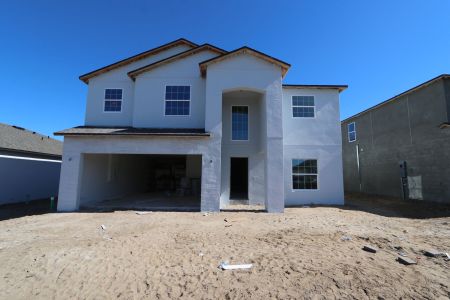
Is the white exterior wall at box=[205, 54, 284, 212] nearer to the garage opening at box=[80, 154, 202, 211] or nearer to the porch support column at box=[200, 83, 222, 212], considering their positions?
the porch support column at box=[200, 83, 222, 212]

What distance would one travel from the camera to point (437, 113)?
14.9m

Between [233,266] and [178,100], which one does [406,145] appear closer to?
[178,100]

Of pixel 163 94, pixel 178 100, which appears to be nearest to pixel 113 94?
pixel 163 94

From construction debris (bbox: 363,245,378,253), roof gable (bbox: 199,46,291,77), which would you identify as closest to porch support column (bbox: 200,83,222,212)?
roof gable (bbox: 199,46,291,77)

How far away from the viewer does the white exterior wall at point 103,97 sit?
50.7 ft

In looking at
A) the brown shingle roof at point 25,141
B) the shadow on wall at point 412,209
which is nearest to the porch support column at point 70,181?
the brown shingle roof at point 25,141

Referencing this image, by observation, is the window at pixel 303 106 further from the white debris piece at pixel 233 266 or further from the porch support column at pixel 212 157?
the white debris piece at pixel 233 266

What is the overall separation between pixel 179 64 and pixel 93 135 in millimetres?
→ 6615

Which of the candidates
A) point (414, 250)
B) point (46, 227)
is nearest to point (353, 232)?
point (414, 250)

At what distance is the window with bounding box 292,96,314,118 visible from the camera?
15.8 m

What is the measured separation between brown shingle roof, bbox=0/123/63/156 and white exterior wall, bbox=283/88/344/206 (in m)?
17.0

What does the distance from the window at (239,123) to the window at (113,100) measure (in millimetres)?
7298

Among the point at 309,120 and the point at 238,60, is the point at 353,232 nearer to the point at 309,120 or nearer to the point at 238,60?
the point at 309,120

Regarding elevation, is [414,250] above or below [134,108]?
below
